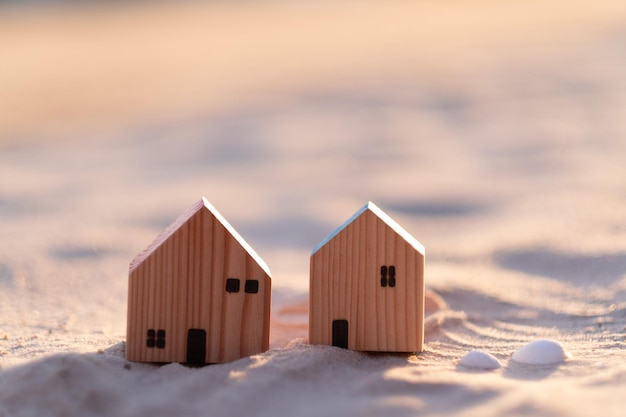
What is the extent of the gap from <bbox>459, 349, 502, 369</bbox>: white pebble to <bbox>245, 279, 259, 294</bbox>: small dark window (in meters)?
0.87

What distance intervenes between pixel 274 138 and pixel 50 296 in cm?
403

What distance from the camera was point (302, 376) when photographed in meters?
3.23

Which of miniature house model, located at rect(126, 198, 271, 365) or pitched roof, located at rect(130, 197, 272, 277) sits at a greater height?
pitched roof, located at rect(130, 197, 272, 277)

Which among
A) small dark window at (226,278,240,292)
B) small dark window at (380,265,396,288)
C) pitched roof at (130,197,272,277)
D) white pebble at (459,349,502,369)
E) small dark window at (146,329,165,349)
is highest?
pitched roof at (130,197,272,277)

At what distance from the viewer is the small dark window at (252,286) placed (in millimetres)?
3518

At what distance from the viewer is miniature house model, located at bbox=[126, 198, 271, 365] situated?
3.52 metres

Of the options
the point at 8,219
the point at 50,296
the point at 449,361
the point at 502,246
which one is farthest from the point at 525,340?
the point at 8,219

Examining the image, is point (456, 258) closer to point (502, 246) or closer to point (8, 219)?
point (502, 246)

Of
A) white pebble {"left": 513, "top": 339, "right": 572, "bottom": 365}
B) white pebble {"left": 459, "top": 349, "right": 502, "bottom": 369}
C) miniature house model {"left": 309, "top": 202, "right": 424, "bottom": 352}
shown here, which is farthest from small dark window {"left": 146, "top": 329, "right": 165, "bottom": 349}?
white pebble {"left": 513, "top": 339, "right": 572, "bottom": 365}

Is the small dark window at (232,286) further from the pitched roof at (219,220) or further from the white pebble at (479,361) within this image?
the white pebble at (479,361)

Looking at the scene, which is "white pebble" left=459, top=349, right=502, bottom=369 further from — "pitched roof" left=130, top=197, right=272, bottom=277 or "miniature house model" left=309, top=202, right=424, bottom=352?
"pitched roof" left=130, top=197, right=272, bottom=277

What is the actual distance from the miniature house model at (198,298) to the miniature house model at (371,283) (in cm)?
27

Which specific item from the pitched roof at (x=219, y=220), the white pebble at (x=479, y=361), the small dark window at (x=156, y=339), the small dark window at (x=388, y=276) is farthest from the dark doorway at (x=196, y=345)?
the white pebble at (x=479, y=361)

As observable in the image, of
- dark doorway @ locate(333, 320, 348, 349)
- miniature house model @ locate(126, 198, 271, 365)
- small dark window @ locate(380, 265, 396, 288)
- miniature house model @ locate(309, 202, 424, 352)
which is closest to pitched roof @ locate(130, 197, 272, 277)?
miniature house model @ locate(126, 198, 271, 365)
